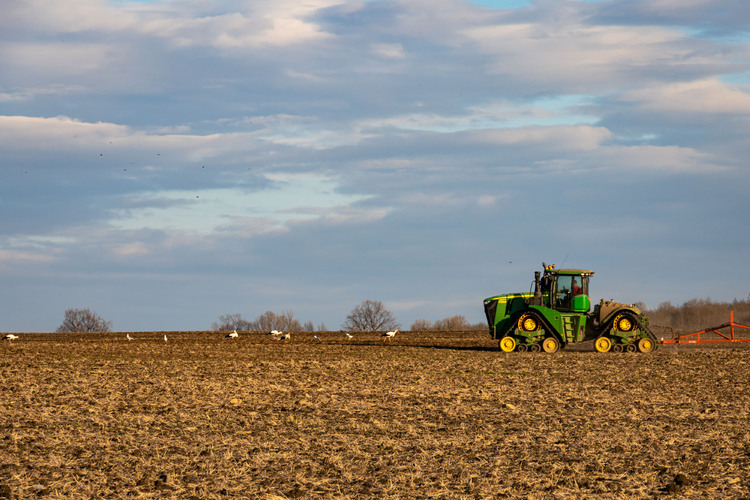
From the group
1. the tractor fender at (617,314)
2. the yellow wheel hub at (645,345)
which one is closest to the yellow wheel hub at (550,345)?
the tractor fender at (617,314)

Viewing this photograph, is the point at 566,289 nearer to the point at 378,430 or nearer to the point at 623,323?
the point at 623,323

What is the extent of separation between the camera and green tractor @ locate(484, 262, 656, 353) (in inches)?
1168

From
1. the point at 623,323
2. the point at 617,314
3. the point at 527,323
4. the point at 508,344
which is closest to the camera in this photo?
the point at 617,314

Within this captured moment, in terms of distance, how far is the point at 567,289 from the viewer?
98.0ft

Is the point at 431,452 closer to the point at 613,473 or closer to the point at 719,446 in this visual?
the point at 613,473

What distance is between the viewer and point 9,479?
34.1 feet

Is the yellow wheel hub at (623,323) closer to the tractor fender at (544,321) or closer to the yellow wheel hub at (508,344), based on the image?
the tractor fender at (544,321)

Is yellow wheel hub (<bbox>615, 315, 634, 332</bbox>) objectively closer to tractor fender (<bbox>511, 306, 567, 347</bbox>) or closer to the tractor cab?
the tractor cab

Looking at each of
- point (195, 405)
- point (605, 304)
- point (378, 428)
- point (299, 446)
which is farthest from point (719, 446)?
point (605, 304)

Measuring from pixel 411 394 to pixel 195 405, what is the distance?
4932 millimetres

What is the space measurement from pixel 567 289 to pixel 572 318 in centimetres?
109

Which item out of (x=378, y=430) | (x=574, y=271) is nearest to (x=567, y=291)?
(x=574, y=271)

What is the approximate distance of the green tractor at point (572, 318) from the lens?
2966cm

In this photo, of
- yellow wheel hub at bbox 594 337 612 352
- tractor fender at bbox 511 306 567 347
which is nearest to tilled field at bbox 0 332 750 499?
yellow wheel hub at bbox 594 337 612 352
